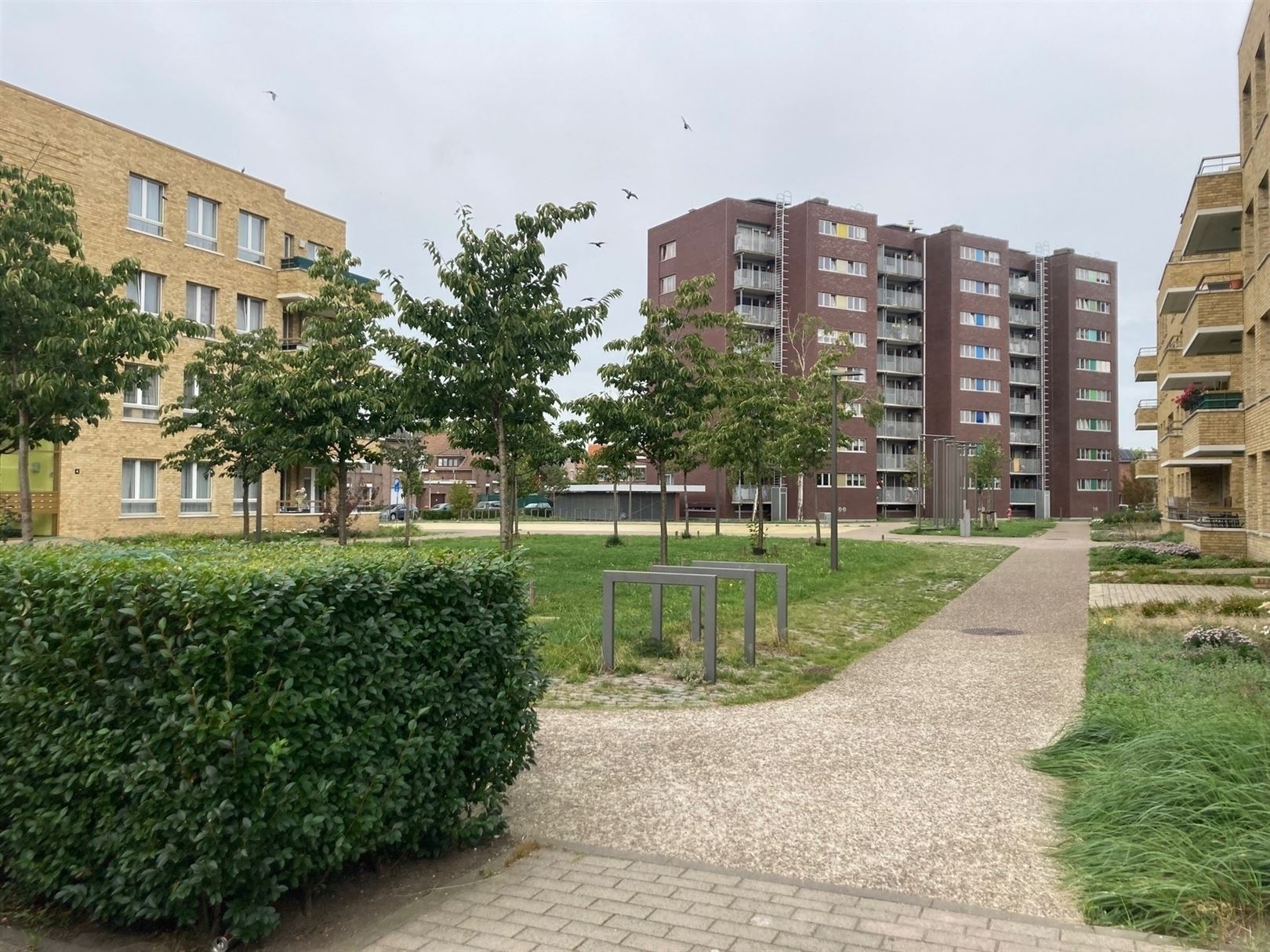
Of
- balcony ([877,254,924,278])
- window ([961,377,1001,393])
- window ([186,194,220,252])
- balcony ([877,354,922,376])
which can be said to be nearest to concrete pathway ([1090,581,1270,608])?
window ([186,194,220,252])

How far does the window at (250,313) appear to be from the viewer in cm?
3322

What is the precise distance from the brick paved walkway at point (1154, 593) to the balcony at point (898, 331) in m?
56.6

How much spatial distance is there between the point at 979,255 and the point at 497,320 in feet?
225

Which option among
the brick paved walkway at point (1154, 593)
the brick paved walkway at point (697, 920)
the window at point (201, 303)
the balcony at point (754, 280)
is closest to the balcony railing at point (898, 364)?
the balcony at point (754, 280)

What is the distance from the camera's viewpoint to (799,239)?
216 feet

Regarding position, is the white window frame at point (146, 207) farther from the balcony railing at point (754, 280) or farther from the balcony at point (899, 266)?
the balcony at point (899, 266)

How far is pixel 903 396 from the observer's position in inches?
2832

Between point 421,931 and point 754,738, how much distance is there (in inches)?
125

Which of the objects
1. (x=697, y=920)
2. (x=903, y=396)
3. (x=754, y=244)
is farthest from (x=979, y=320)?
(x=697, y=920)

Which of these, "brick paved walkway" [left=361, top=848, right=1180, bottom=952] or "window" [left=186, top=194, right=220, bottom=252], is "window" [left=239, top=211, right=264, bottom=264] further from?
"brick paved walkway" [left=361, top=848, right=1180, bottom=952]

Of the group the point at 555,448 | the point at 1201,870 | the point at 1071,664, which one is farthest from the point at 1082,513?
the point at 1201,870

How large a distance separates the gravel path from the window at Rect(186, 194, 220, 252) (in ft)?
97.5

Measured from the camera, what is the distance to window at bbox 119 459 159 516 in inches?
1142

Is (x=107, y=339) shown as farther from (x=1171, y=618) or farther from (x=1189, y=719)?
(x=1171, y=618)
